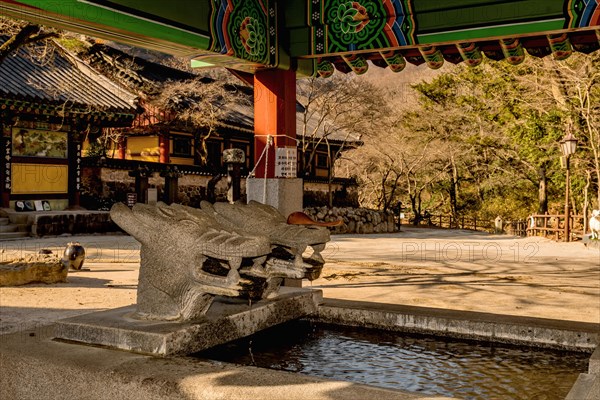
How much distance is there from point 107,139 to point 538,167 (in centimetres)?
1947

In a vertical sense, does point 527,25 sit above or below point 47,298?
above

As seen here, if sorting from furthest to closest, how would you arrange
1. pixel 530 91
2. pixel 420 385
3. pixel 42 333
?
pixel 530 91 < pixel 42 333 < pixel 420 385

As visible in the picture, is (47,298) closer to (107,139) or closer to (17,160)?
(17,160)

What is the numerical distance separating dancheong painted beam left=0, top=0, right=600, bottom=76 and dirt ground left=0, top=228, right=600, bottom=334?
3374mm

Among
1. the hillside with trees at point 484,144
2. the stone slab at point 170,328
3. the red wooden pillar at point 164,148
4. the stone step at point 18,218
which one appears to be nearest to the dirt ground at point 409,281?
the stone step at point 18,218

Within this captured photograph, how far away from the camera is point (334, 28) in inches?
261

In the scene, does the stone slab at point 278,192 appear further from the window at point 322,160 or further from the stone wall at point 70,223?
the window at point 322,160

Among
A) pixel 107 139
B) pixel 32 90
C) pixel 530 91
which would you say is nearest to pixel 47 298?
pixel 32 90

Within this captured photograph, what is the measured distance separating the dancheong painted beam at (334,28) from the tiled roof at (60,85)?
1220 centimetres

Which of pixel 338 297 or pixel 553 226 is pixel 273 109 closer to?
pixel 338 297

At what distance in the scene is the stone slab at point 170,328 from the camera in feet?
12.6

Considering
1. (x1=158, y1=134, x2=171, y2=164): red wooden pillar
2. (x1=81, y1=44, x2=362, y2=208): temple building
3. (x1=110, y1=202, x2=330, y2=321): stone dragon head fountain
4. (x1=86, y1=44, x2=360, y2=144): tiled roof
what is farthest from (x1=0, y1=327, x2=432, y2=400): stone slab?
(x1=158, y1=134, x2=171, y2=164): red wooden pillar

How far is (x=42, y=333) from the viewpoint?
4.26 m

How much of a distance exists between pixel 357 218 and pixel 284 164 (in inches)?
778
